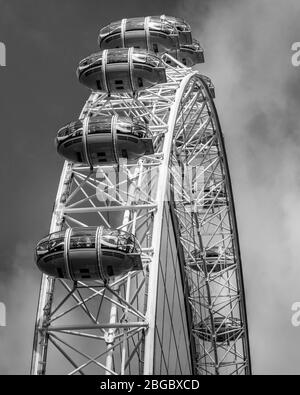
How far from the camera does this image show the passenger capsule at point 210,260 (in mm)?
42469

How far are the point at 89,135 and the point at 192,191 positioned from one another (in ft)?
45.1

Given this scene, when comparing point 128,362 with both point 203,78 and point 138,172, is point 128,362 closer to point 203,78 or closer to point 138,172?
point 138,172

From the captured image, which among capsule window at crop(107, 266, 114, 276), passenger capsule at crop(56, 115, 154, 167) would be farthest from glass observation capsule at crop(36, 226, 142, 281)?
passenger capsule at crop(56, 115, 154, 167)

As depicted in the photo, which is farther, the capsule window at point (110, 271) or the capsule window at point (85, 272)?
the capsule window at point (85, 272)

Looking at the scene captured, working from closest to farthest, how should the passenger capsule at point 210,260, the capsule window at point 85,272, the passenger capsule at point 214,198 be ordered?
the capsule window at point 85,272 → the passenger capsule at point 210,260 → the passenger capsule at point 214,198

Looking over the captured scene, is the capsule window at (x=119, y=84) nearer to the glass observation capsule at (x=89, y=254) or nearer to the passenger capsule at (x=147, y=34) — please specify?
the passenger capsule at (x=147, y=34)

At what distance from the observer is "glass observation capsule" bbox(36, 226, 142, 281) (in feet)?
85.3

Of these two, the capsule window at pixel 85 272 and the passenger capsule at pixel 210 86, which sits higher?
the passenger capsule at pixel 210 86

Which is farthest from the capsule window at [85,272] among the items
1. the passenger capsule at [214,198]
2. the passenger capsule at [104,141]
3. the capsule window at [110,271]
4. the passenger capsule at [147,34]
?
the passenger capsule at [214,198]

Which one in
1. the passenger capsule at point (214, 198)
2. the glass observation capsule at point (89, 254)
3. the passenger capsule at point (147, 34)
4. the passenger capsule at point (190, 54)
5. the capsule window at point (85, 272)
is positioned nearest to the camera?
the glass observation capsule at point (89, 254)

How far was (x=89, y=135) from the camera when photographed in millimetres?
29375

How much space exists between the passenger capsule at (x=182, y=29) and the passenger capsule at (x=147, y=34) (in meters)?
1.09
